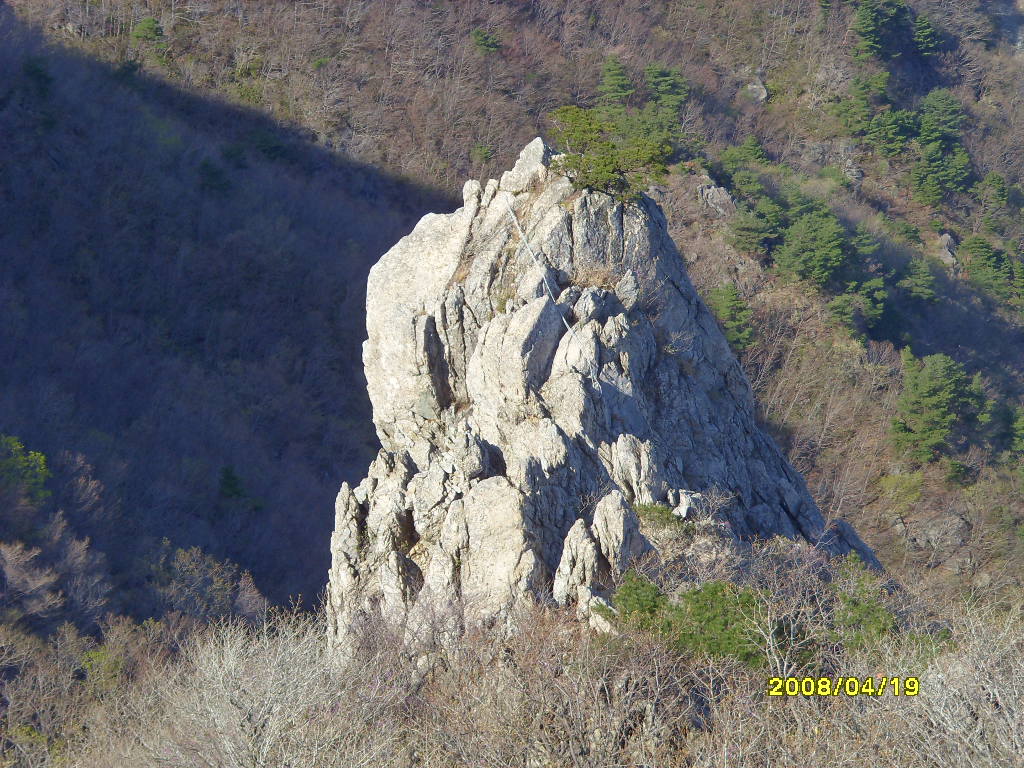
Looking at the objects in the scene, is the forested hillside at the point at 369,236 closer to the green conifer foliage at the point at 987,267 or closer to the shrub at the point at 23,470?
the green conifer foliage at the point at 987,267

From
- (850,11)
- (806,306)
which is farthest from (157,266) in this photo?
(850,11)

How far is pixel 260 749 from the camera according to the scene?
15.9m

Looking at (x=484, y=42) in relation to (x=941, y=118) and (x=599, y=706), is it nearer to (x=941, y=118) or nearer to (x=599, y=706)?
(x=941, y=118)

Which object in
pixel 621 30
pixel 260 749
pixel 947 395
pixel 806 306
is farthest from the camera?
pixel 621 30

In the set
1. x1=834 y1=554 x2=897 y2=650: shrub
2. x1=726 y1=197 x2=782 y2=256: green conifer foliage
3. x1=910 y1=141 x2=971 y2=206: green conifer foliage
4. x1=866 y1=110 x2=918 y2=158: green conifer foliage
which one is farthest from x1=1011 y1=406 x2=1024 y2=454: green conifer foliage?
x1=834 y1=554 x2=897 y2=650: shrub

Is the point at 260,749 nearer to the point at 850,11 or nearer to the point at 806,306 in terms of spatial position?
the point at 806,306

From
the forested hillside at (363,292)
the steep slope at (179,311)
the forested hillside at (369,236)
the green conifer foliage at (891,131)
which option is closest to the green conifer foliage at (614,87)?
the forested hillside at (369,236)

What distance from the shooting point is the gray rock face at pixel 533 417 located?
18219mm

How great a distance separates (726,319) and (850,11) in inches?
1793

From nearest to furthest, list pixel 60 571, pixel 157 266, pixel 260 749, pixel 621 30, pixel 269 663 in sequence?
pixel 260 749
pixel 269 663
pixel 60 571
pixel 157 266
pixel 621 30

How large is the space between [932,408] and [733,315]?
10848mm

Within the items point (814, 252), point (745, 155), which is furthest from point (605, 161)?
point (745, 155)
